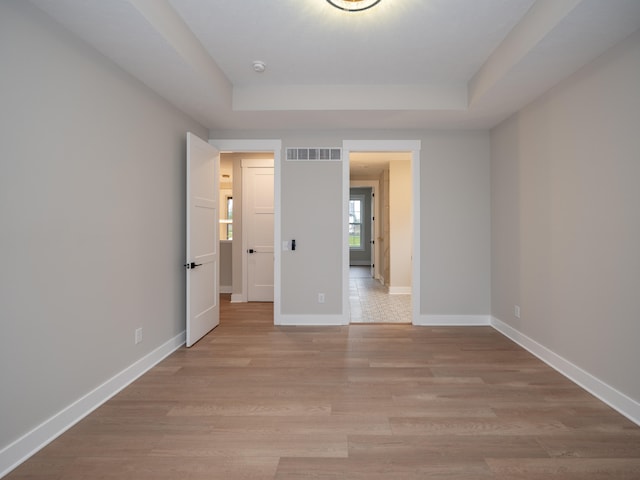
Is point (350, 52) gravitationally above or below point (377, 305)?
above

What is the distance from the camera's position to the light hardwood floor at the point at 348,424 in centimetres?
173

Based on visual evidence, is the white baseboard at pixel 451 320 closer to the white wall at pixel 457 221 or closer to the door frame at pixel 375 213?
the white wall at pixel 457 221

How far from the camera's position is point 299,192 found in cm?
430

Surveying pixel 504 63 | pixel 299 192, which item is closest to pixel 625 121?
pixel 504 63

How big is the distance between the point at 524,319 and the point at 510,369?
2.59 ft

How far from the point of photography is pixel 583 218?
2.62m

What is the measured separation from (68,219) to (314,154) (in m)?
2.81

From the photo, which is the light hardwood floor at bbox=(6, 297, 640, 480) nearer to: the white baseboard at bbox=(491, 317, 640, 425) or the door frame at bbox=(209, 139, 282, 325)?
the white baseboard at bbox=(491, 317, 640, 425)

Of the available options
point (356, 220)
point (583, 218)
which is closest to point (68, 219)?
point (583, 218)

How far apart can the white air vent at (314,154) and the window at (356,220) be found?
8.32 metres

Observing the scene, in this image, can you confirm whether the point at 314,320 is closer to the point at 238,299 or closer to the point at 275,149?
the point at 238,299

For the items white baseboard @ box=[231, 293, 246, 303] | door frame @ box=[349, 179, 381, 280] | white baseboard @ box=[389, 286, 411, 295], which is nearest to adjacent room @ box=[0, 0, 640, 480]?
white baseboard @ box=[231, 293, 246, 303]

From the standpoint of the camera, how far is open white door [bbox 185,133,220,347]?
344 centimetres

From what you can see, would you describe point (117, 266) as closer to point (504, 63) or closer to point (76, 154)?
point (76, 154)
